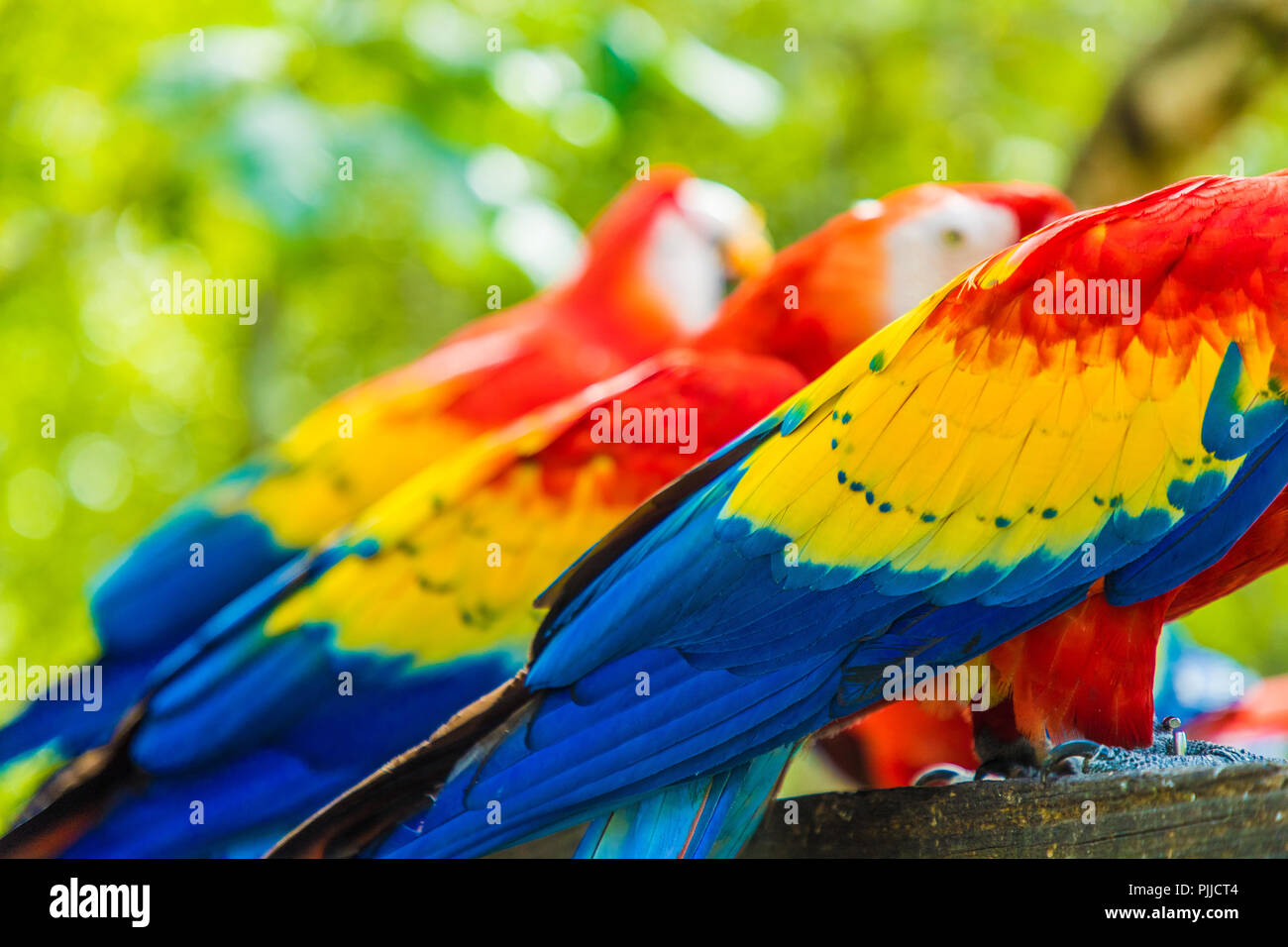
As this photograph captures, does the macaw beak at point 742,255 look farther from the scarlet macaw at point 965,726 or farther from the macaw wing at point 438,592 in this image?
the scarlet macaw at point 965,726

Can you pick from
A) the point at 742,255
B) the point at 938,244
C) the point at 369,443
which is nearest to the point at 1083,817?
the point at 938,244

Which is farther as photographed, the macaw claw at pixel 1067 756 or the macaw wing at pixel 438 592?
the macaw wing at pixel 438 592

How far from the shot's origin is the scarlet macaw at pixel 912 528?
3.32 feet

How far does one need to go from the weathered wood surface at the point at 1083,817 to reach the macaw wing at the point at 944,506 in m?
0.14

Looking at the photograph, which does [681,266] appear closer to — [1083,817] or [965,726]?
[965,726]

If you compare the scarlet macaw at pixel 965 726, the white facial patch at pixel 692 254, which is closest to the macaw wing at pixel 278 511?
the white facial patch at pixel 692 254

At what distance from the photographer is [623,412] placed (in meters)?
1.50

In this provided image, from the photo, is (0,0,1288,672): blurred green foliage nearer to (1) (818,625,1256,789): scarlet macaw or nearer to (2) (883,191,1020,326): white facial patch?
(2) (883,191,1020,326): white facial patch

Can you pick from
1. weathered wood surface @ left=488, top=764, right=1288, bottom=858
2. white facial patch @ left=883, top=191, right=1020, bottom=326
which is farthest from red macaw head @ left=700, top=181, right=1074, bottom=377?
weathered wood surface @ left=488, top=764, right=1288, bottom=858

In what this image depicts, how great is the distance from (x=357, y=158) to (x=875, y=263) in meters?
0.98

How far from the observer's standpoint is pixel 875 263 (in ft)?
5.13
